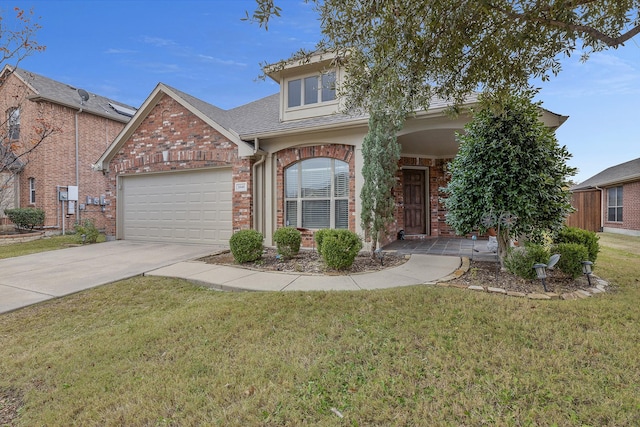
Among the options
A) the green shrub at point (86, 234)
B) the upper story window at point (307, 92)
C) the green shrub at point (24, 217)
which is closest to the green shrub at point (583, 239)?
the upper story window at point (307, 92)

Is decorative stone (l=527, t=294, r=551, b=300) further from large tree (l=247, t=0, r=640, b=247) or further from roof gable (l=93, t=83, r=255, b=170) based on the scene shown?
roof gable (l=93, t=83, r=255, b=170)

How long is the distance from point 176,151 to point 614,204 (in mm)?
20306

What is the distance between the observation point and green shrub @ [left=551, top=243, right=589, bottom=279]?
189 inches

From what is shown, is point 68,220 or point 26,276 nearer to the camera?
point 26,276

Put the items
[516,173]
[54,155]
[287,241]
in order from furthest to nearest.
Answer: [54,155] < [287,241] < [516,173]

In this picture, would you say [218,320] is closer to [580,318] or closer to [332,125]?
[580,318]

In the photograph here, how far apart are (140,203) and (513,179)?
10900 millimetres

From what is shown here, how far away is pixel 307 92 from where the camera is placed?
8945mm

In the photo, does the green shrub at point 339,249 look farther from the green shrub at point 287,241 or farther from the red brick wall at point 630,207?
the red brick wall at point 630,207

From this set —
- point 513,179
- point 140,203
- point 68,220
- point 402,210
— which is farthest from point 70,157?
point 513,179

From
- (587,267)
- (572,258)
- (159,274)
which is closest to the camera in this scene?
(587,267)

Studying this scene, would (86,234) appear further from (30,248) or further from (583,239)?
(583,239)

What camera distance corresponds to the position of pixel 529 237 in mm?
5449

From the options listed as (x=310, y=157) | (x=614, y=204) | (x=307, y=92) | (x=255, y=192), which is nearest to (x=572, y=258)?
(x=310, y=157)
